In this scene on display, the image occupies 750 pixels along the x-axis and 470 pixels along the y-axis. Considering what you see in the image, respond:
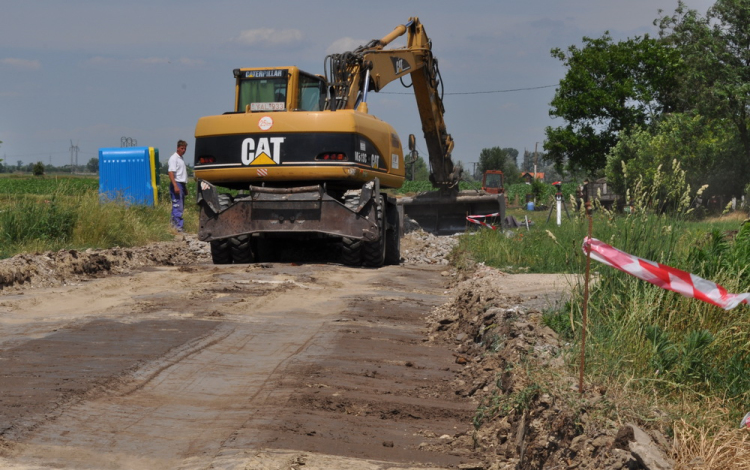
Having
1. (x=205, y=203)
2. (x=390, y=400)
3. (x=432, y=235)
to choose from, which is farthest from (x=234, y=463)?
(x=432, y=235)

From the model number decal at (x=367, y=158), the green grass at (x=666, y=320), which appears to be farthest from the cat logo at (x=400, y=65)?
the green grass at (x=666, y=320)

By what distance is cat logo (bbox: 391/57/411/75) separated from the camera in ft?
60.7

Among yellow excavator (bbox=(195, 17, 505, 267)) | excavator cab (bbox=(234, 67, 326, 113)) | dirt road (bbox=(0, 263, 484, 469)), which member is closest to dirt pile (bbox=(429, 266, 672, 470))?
dirt road (bbox=(0, 263, 484, 469))

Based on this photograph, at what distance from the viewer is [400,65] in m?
18.8

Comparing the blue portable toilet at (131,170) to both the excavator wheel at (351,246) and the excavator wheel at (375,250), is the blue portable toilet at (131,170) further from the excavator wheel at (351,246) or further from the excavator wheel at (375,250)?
the excavator wheel at (351,246)

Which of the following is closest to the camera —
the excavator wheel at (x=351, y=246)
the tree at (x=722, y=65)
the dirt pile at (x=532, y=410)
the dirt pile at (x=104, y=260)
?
the dirt pile at (x=532, y=410)

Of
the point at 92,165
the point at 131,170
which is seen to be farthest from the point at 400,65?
the point at 92,165

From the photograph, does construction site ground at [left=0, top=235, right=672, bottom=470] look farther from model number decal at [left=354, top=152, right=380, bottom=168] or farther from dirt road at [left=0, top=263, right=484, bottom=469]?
model number decal at [left=354, top=152, right=380, bottom=168]

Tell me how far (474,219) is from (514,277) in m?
13.2

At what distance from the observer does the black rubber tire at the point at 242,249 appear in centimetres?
1405

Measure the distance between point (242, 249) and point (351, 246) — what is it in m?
1.79

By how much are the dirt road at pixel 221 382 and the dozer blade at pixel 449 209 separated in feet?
48.1

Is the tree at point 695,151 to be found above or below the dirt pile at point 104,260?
above

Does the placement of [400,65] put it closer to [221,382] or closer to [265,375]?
[265,375]
